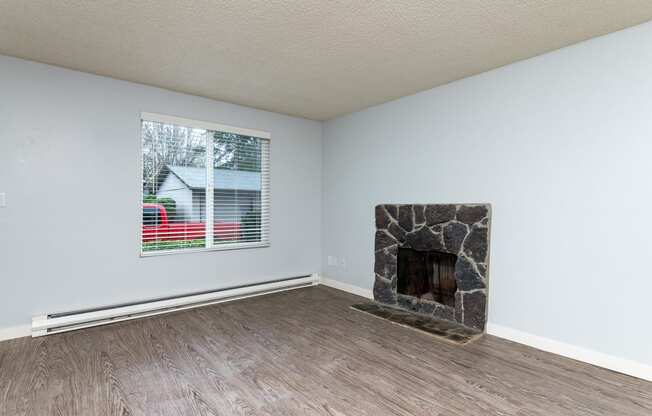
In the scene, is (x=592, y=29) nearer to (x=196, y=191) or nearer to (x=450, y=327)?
(x=450, y=327)

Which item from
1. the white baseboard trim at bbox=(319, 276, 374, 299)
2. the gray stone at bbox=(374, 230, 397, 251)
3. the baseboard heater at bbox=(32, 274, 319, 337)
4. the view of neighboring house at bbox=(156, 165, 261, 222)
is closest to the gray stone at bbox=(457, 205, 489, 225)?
the gray stone at bbox=(374, 230, 397, 251)

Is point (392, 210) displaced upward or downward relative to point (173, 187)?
downward

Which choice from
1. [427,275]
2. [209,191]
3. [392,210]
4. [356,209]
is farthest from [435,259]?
[209,191]

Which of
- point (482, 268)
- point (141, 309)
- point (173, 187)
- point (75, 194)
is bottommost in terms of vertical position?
point (141, 309)

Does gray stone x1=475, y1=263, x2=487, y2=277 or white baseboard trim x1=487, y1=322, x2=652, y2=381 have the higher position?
gray stone x1=475, y1=263, x2=487, y2=277

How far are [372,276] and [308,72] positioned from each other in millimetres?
2572

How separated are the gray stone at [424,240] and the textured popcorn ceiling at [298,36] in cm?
158

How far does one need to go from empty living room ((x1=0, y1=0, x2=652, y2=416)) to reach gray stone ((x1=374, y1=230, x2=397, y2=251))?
2 centimetres

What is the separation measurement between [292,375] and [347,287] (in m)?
2.35

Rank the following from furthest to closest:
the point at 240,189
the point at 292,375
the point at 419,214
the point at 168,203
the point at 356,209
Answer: the point at 356,209 < the point at 240,189 < the point at 168,203 < the point at 419,214 < the point at 292,375

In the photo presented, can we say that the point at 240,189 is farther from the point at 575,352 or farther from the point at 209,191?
the point at 575,352

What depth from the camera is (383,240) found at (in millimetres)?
4078

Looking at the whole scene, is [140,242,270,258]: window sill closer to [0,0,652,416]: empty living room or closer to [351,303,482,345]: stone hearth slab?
[0,0,652,416]: empty living room

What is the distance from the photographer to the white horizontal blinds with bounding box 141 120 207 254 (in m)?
3.67
